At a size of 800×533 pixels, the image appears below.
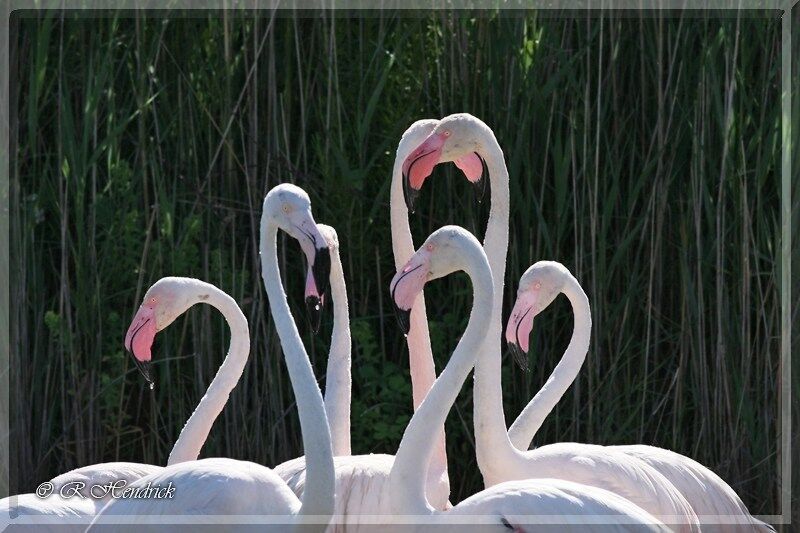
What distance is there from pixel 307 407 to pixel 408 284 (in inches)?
21.5

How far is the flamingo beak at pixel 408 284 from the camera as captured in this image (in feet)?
14.0

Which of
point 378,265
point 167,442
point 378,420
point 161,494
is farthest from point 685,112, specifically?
point 161,494

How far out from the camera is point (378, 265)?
615 centimetres

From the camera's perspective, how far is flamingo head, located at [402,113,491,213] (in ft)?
16.3

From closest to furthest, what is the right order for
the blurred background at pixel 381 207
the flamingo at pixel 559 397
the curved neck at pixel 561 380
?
the flamingo at pixel 559 397 → the curved neck at pixel 561 380 → the blurred background at pixel 381 207

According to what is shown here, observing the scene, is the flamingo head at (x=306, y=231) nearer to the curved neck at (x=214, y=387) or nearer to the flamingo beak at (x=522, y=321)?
the curved neck at (x=214, y=387)

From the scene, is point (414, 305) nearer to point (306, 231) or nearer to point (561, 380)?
point (561, 380)

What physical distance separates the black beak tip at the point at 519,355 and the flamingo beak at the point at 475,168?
57 centimetres

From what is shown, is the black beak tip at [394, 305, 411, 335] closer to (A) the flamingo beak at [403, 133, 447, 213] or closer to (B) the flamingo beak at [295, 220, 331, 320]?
(B) the flamingo beak at [295, 220, 331, 320]

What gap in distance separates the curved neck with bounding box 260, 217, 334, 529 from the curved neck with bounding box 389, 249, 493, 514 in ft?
1.05

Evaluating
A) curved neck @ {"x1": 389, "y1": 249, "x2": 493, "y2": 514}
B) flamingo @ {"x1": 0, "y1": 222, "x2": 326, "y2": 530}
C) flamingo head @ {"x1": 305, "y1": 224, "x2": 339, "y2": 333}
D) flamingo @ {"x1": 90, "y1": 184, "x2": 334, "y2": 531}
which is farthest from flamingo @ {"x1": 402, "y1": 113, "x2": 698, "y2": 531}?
flamingo @ {"x1": 0, "y1": 222, "x2": 326, "y2": 530}

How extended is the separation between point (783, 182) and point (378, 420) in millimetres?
2045

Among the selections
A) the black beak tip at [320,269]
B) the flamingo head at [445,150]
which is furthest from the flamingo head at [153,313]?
the black beak tip at [320,269]

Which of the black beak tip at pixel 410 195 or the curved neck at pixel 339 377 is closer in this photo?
the black beak tip at pixel 410 195
